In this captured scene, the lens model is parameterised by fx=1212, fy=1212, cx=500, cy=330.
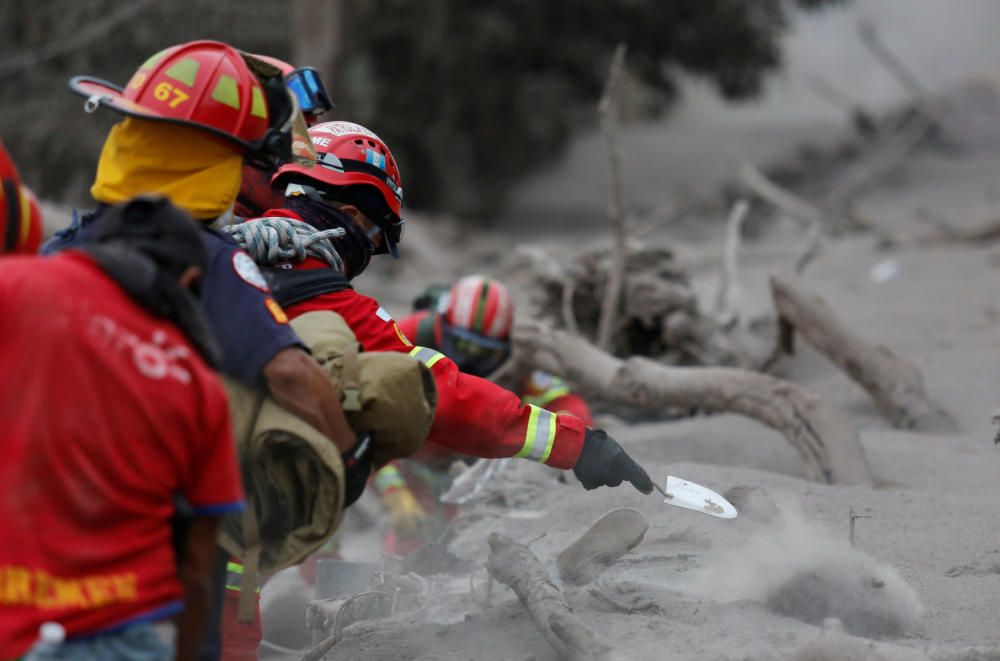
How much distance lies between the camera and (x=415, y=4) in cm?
1908

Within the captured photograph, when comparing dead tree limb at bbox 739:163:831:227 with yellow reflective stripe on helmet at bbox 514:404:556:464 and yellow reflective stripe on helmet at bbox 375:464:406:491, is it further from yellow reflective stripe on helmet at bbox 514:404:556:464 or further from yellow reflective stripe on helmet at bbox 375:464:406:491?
yellow reflective stripe on helmet at bbox 514:404:556:464

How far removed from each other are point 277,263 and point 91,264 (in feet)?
3.65

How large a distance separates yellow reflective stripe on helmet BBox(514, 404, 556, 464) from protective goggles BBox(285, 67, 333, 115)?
148 centimetres

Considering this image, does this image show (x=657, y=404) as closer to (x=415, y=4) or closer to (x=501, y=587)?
(x=501, y=587)

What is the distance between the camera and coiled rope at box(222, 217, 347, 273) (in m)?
3.43

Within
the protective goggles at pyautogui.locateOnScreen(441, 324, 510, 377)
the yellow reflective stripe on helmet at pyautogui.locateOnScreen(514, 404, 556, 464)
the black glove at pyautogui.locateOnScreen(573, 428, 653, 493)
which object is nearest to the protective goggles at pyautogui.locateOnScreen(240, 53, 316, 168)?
the yellow reflective stripe on helmet at pyautogui.locateOnScreen(514, 404, 556, 464)

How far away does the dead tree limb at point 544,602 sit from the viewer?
3.12 meters

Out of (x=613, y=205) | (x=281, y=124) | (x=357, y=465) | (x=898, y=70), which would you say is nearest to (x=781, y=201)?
(x=898, y=70)

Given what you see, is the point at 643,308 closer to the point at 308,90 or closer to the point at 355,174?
the point at 308,90

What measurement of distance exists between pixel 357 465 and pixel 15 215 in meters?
1.01

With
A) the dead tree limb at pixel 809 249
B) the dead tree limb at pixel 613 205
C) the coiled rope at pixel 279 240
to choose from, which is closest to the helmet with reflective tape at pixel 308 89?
the coiled rope at pixel 279 240

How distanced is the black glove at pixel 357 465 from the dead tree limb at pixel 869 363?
13.8 feet

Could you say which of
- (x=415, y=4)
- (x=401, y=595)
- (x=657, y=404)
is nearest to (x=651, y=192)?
(x=415, y=4)

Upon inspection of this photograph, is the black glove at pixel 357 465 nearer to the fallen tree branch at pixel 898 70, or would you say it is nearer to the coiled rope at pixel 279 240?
the coiled rope at pixel 279 240
